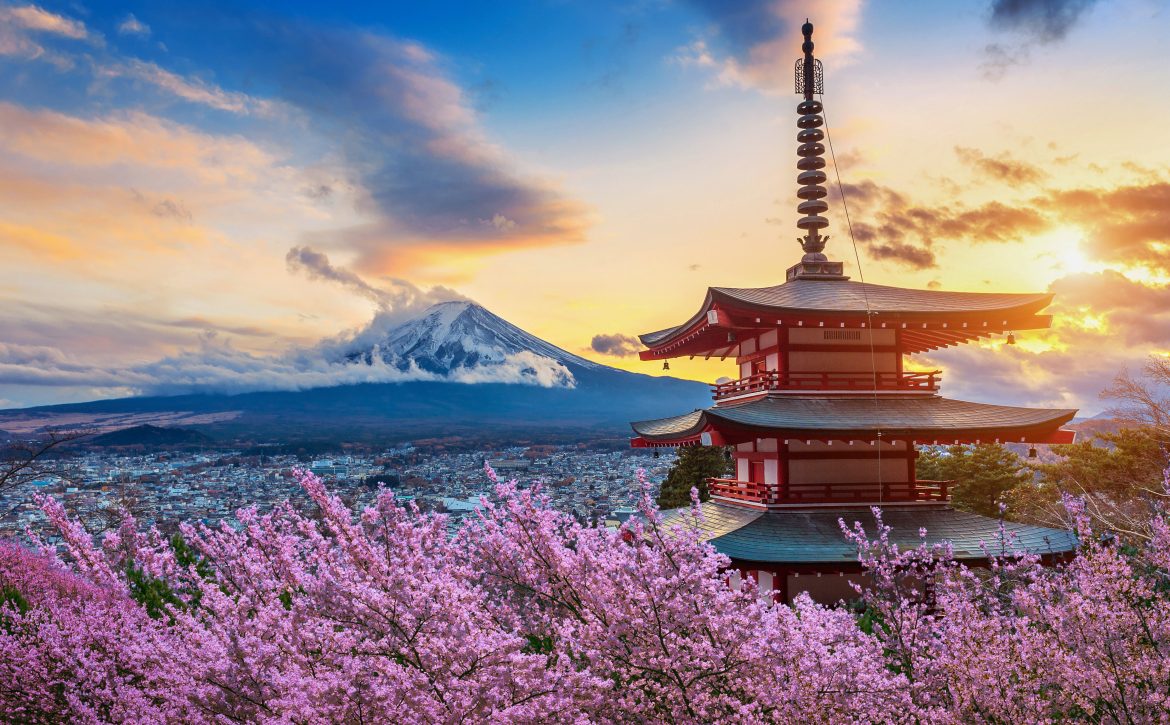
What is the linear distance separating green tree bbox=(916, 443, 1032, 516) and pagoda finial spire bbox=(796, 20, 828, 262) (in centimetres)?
1561

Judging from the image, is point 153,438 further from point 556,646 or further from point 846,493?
point 556,646

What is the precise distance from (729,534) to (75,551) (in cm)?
1136

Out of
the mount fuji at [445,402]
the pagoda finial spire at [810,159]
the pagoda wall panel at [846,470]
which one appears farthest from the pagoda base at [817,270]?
the mount fuji at [445,402]

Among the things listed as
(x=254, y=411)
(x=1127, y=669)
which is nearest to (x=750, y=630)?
(x=1127, y=669)

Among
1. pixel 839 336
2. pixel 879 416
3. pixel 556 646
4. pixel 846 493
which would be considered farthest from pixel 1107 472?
pixel 556 646

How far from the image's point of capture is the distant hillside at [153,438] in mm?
90875

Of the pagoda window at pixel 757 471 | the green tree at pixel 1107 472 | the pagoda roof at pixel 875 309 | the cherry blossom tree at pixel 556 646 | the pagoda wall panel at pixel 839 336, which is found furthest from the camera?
the green tree at pixel 1107 472

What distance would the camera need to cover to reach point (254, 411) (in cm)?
14025

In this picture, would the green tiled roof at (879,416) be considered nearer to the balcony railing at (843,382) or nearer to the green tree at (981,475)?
the balcony railing at (843,382)

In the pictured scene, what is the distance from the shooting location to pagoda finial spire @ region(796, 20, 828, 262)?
71.8 ft

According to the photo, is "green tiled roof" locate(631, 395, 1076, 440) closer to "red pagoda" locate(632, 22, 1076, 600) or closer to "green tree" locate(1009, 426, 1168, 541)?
"red pagoda" locate(632, 22, 1076, 600)

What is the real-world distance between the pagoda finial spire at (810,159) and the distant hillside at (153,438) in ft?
288

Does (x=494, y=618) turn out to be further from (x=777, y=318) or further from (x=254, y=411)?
(x=254, y=411)

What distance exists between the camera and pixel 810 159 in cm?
2231
